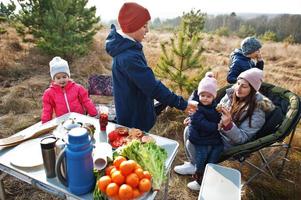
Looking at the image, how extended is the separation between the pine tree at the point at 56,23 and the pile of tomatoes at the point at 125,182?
6144mm

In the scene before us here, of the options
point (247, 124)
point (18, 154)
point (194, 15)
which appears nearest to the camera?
point (18, 154)

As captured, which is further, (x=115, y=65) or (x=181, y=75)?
(x=181, y=75)

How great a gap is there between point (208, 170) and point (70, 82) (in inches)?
70.7

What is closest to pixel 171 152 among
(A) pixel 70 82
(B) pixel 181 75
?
(A) pixel 70 82

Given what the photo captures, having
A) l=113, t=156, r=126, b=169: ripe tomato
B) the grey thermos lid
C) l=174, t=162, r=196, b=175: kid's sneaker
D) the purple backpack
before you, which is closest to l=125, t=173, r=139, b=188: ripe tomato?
l=113, t=156, r=126, b=169: ripe tomato

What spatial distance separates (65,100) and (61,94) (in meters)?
0.08

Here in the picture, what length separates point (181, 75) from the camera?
184 inches

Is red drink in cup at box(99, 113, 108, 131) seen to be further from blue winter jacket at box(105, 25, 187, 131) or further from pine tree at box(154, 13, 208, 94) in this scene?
pine tree at box(154, 13, 208, 94)

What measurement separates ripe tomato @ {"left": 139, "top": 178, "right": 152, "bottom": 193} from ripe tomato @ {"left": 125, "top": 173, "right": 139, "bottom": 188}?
3 cm

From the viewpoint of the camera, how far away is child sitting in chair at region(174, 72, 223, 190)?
2438 mm

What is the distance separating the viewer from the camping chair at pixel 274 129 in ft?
7.92

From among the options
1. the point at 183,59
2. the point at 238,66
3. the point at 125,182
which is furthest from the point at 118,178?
the point at 183,59

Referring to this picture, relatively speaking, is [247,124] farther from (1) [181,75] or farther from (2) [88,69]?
(2) [88,69]

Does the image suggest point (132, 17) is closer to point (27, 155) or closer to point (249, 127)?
point (27, 155)
